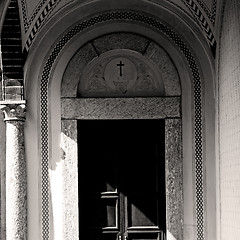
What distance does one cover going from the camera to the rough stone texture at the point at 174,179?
8914 millimetres

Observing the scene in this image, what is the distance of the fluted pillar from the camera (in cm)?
878

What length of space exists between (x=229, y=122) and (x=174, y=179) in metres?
1.22

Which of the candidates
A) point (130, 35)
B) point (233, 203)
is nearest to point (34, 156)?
point (130, 35)

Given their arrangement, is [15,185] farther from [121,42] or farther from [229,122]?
[229,122]

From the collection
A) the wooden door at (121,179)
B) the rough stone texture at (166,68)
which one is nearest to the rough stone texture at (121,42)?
the rough stone texture at (166,68)

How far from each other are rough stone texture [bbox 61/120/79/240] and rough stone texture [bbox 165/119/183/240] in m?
1.12

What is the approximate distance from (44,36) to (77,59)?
19.5 inches

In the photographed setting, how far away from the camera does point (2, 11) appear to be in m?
8.30

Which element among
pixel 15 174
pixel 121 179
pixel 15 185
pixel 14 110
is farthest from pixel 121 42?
pixel 15 185

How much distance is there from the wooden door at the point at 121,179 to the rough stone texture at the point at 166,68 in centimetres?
47

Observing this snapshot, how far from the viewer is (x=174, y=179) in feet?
29.4

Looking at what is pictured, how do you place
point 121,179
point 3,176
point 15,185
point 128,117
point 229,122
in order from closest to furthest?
point 229,122, point 15,185, point 3,176, point 128,117, point 121,179

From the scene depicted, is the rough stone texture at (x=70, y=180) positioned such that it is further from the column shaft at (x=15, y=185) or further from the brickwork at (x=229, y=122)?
the brickwork at (x=229, y=122)

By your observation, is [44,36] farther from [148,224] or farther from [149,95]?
[148,224]
